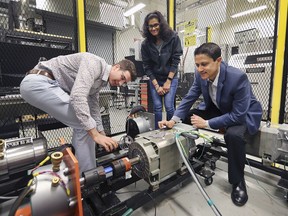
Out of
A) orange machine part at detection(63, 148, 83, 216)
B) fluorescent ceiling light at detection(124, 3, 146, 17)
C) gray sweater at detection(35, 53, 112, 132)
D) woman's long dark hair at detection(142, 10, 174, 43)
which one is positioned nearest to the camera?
orange machine part at detection(63, 148, 83, 216)

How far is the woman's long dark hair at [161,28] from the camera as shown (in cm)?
192

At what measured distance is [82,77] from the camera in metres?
1.05

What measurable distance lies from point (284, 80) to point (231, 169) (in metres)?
1.12

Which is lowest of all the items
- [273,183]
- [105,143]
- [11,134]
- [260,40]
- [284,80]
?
[273,183]

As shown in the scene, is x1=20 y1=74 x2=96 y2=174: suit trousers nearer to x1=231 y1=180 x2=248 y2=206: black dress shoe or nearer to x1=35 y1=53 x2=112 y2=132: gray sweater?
x1=35 y1=53 x2=112 y2=132: gray sweater

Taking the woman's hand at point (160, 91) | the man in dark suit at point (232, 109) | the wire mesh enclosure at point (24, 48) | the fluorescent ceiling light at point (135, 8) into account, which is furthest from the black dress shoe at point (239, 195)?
the fluorescent ceiling light at point (135, 8)

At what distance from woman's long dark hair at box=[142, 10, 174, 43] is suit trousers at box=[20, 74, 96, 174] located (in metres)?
1.24

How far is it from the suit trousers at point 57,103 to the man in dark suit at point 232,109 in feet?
1.85

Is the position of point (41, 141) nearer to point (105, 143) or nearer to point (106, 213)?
point (105, 143)

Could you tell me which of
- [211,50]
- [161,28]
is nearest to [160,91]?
[161,28]

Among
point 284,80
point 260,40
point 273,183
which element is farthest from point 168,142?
point 260,40

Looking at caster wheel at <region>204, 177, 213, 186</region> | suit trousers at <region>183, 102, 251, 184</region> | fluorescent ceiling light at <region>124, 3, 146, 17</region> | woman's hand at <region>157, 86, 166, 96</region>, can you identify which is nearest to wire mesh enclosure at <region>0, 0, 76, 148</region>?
woman's hand at <region>157, 86, 166, 96</region>

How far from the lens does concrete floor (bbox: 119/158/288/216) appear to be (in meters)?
1.08

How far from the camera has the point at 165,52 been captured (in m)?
2.02
